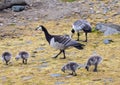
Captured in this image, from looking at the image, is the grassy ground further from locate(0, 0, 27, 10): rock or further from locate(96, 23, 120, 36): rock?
locate(0, 0, 27, 10): rock

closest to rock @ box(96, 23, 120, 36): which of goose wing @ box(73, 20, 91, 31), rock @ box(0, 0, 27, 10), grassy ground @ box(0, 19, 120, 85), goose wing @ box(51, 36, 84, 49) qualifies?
grassy ground @ box(0, 19, 120, 85)

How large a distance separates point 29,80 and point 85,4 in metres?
15.7

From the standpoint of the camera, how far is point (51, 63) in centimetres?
1612

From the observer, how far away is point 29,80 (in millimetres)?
13766

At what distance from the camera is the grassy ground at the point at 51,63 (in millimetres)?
13570

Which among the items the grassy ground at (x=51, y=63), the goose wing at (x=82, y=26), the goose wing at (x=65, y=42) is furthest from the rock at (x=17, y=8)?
the goose wing at (x=65, y=42)

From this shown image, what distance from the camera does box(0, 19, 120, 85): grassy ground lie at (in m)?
13.6

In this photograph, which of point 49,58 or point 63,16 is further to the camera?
point 63,16

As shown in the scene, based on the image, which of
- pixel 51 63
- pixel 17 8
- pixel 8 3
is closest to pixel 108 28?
pixel 51 63

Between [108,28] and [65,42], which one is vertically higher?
[65,42]

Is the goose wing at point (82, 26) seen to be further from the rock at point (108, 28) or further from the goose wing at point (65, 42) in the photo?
the goose wing at point (65, 42)

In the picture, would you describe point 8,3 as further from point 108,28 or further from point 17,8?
point 108,28

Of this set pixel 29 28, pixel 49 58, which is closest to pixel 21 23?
pixel 29 28

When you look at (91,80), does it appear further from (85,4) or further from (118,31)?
(85,4)
